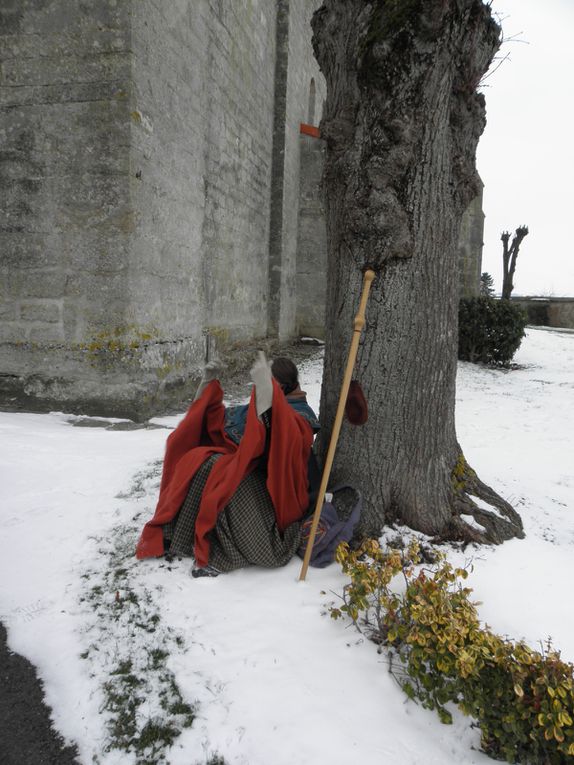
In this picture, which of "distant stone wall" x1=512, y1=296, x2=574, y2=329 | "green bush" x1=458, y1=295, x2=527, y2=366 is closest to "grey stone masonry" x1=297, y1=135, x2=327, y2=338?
"green bush" x1=458, y1=295, x2=527, y2=366

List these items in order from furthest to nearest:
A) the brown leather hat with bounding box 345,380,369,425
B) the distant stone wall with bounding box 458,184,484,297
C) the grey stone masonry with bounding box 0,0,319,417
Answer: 1. the distant stone wall with bounding box 458,184,484,297
2. the grey stone masonry with bounding box 0,0,319,417
3. the brown leather hat with bounding box 345,380,369,425

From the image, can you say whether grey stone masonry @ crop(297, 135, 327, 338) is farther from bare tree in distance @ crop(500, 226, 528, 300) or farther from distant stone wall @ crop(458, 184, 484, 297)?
bare tree in distance @ crop(500, 226, 528, 300)

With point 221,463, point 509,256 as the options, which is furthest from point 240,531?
point 509,256

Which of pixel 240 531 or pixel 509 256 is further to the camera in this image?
pixel 509 256

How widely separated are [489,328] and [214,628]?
8.36 meters

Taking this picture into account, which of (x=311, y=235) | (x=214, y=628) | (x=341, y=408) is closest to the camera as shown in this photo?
(x=214, y=628)

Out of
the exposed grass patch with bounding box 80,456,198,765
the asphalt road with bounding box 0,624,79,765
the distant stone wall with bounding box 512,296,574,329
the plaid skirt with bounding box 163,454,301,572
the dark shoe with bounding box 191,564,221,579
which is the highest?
the distant stone wall with bounding box 512,296,574,329

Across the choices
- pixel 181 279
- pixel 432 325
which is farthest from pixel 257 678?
pixel 181 279

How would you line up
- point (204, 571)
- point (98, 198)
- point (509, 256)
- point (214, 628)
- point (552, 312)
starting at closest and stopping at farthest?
point (214, 628), point (204, 571), point (98, 198), point (509, 256), point (552, 312)

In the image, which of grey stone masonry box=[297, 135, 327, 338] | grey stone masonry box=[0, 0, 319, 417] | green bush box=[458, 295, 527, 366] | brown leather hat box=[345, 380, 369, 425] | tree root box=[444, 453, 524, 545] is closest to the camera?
brown leather hat box=[345, 380, 369, 425]

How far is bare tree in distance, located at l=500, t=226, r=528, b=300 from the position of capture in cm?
1569

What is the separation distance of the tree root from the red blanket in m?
0.82

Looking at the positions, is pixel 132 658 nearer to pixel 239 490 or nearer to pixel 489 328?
pixel 239 490

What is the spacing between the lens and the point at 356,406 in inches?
97.0
